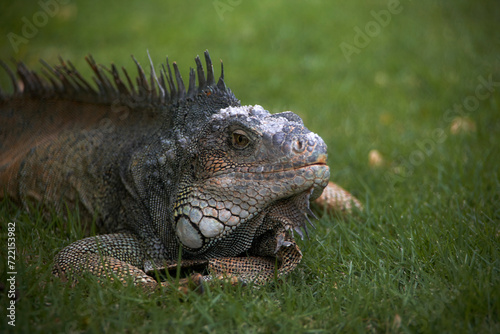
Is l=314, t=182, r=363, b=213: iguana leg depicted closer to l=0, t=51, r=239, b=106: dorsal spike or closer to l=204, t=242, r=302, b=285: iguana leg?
l=204, t=242, r=302, b=285: iguana leg

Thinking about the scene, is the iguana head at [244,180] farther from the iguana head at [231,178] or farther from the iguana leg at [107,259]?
the iguana leg at [107,259]

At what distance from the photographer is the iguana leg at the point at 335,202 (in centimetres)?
489

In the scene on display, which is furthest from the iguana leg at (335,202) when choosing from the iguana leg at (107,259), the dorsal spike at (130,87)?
the iguana leg at (107,259)

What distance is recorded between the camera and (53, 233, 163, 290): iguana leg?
11.3 feet

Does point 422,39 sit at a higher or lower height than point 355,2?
lower

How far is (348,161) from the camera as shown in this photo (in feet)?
20.1

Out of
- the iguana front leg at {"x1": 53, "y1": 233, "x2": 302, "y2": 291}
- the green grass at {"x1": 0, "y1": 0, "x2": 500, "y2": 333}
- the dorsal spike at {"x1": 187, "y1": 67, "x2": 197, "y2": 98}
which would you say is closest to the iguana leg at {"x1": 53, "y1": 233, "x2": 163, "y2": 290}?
the iguana front leg at {"x1": 53, "y1": 233, "x2": 302, "y2": 291}

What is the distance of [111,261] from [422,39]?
28.5ft

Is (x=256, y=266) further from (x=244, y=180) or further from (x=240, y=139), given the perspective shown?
(x=240, y=139)

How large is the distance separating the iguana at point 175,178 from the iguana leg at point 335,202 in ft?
4.62

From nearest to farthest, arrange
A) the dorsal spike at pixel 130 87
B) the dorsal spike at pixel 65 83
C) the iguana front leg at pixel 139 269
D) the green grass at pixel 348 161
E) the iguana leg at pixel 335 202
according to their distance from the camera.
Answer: the green grass at pixel 348 161, the iguana front leg at pixel 139 269, the dorsal spike at pixel 130 87, the dorsal spike at pixel 65 83, the iguana leg at pixel 335 202

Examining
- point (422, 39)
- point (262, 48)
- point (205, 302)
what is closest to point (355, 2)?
point (422, 39)

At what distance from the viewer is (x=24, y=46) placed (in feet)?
34.4

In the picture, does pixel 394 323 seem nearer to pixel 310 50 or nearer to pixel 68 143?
pixel 68 143
